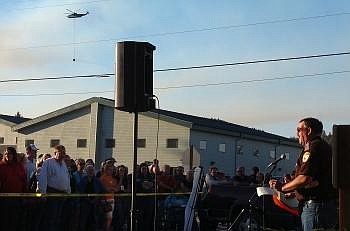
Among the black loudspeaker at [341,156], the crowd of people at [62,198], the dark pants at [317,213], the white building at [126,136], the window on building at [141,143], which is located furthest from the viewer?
the window on building at [141,143]

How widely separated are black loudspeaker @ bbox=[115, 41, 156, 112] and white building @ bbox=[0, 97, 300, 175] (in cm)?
2439

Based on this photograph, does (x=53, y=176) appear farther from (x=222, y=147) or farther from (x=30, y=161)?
(x=222, y=147)

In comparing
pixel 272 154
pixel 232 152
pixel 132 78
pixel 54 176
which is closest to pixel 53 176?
pixel 54 176

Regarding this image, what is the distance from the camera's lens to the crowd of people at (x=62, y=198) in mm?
10859

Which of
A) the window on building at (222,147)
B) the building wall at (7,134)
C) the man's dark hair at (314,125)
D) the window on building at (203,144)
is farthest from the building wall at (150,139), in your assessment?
the man's dark hair at (314,125)

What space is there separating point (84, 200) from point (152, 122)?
77.7 ft

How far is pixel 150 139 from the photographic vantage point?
35.8 metres

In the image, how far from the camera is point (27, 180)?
38.4 ft

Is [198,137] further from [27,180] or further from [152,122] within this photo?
[27,180]

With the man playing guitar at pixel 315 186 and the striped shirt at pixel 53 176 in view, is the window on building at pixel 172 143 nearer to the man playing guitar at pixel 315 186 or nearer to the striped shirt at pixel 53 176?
the striped shirt at pixel 53 176

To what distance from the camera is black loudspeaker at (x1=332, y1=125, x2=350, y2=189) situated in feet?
15.8

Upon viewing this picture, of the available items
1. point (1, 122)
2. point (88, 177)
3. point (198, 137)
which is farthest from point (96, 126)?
point (88, 177)

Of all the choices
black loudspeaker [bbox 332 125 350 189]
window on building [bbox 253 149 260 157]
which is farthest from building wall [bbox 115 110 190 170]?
black loudspeaker [bbox 332 125 350 189]

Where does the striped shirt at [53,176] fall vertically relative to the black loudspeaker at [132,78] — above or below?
below
